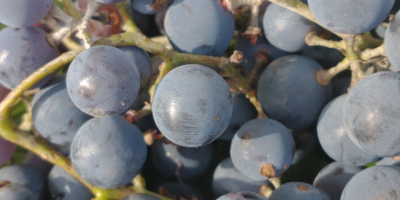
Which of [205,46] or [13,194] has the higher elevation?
[205,46]

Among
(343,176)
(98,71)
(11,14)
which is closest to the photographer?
(98,71)

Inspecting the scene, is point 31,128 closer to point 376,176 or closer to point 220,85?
point 220,85

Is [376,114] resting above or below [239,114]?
above

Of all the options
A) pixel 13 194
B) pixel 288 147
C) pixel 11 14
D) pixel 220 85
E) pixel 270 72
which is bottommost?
pixel 13 194

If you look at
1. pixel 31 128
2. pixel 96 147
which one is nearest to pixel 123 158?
pixel 96 147

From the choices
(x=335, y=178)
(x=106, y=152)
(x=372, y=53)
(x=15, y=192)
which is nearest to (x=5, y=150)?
(x=15, y=192)

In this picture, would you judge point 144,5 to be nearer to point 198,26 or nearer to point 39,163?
point 198,26
